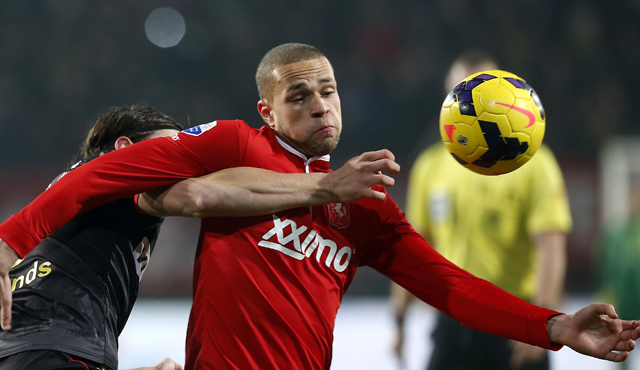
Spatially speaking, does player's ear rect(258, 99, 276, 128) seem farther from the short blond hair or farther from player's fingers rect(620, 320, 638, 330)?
player's fingers rect(620, 320, 638, 330)

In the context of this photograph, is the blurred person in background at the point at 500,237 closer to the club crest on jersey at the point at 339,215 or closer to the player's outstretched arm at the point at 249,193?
the club crest on jersey at the point at 339,215

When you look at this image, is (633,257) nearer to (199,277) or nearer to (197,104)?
(199,277)

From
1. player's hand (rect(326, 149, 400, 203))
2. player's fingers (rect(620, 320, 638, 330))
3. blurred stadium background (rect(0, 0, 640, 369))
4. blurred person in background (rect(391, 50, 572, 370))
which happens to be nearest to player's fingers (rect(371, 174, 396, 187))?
player's hand (rect(326, 149, 400, 203))

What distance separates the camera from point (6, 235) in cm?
200

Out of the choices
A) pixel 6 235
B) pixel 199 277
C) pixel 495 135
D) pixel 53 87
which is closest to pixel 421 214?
pixel 495 135

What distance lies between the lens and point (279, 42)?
11375 mm

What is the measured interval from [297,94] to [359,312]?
5.36 m

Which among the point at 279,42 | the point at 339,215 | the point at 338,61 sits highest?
the point at 279,42

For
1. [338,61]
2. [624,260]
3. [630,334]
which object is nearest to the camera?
[630,334]

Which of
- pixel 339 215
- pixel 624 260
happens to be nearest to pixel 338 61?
pixel 624 260

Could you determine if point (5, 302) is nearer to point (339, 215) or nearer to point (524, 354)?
point (339, 215)

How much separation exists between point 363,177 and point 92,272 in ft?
3.30

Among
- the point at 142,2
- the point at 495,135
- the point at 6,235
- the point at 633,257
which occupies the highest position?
the point at 142,2

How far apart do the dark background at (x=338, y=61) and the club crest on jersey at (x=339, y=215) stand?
22.1 feet
